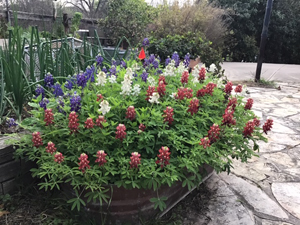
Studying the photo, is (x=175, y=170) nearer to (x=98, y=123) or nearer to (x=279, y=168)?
(x=98, y=123)

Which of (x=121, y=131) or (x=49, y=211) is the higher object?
(x=121, y=131)

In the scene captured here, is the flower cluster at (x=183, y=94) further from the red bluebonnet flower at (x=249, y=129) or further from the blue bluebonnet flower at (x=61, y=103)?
the blue bluebonnet flower at (x=61, y=103)

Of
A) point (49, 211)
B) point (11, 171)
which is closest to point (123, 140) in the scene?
point (49, 211)

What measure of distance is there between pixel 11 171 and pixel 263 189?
1804 millimetres

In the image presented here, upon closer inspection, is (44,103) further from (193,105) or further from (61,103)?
(193,105)

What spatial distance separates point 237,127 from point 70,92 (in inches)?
43.0

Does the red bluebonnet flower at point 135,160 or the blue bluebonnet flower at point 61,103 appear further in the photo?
the blue bluebonnet flower at point 61,103

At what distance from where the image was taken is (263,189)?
2184 mm

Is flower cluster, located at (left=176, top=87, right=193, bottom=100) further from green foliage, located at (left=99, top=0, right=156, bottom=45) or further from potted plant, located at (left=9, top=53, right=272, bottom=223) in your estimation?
green foliage, located at (left=99, top=0, right=156, bottom=45)

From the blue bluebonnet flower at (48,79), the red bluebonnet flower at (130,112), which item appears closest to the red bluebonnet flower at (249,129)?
the red bluebonnet flower at (130,112)

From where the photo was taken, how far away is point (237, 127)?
1.85 meters

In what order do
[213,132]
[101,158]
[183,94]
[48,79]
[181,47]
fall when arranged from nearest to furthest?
[101,158], [213,132], [183,94], [48,79], [181,47]

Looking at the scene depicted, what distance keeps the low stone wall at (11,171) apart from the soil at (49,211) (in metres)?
0.05

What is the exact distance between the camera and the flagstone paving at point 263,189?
6.04 ft
